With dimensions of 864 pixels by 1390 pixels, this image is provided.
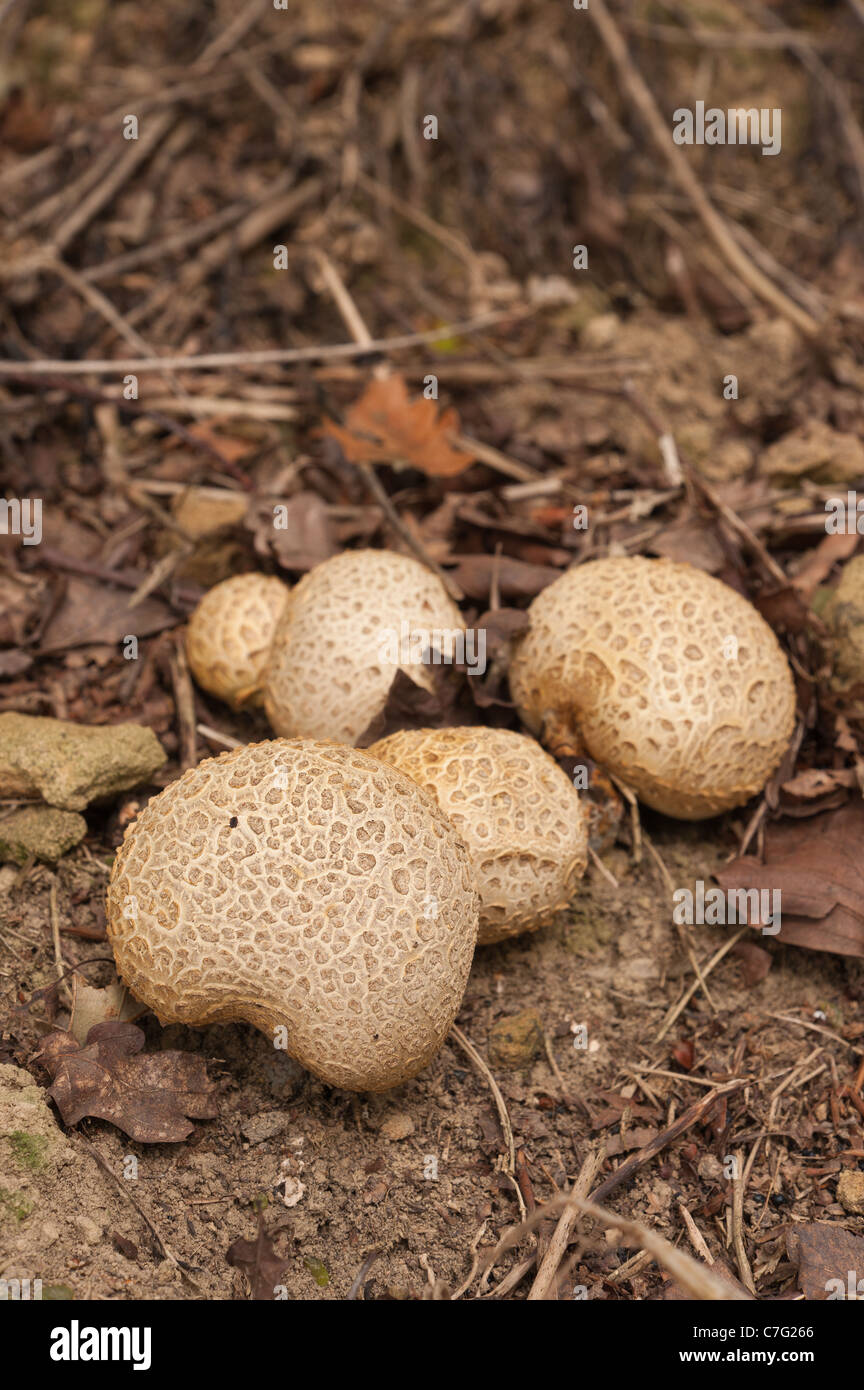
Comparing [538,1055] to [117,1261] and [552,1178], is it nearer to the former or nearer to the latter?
[552,1178]

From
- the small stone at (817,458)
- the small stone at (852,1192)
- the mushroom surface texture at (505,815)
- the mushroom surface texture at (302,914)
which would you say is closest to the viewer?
the mushroom surface texture at (302,914)

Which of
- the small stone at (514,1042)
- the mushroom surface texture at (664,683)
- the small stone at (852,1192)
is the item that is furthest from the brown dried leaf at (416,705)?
the small stone at (852,1192)

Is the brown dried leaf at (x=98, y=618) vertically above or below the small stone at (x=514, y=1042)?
above

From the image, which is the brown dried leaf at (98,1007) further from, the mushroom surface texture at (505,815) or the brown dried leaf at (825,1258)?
the brown dried leaf at (825,1258)

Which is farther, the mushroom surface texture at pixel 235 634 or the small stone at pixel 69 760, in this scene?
the mushroom surface texture at pixel 235 634

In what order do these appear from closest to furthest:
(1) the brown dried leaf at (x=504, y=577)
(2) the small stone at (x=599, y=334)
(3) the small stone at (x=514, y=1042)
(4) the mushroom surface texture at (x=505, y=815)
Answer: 1. (4) the mushroom surface texture at (x=505, y=815)
2. (3) the small stone at (x=514, y=1042)
3. (1) the brown dried leaf at (x=504, y=577)
4. (2) the small stone at (x=599, y=334)

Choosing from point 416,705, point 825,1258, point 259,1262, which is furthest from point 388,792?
point 825,1258

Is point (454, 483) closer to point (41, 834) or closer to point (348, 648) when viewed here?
point (348, 648)

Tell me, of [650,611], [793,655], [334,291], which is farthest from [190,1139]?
[334,291]
